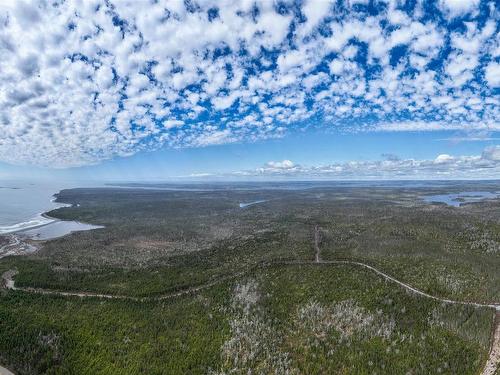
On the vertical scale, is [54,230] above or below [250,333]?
above

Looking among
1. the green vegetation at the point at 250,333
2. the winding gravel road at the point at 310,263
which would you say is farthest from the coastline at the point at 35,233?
the green vegetation at the point at 250,333

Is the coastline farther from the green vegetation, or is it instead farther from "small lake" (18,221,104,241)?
the green vegetation

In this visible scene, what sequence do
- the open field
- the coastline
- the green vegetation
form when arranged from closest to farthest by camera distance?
the green vegetation
the open field
the coastline

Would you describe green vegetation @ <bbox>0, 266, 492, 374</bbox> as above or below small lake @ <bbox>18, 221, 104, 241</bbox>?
below

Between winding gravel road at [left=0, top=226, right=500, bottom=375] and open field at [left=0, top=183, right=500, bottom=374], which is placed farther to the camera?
winding gravel road at [left=0, top=226, right=500, bottom=375]

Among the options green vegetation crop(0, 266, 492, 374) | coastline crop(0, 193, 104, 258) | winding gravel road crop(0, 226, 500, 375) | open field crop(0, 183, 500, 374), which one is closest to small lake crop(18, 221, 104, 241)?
coastline crop(0, 193, 104, 258)

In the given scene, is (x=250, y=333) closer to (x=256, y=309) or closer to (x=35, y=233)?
(x=256, y=309)

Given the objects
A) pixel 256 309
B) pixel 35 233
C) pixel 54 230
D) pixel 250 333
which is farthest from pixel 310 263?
pixel 54 230

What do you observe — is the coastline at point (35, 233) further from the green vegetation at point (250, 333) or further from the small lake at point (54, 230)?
the green vegetation at point (250, 333)
